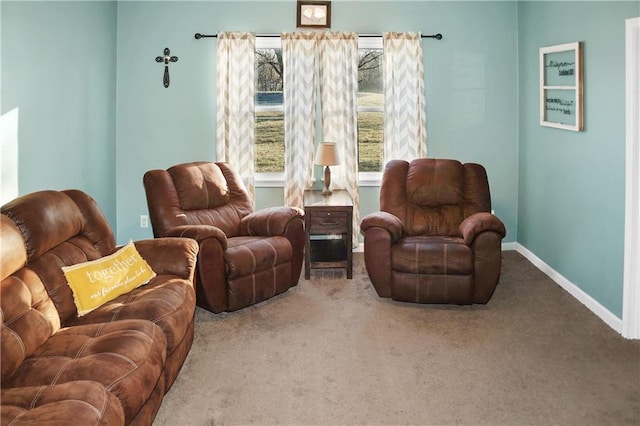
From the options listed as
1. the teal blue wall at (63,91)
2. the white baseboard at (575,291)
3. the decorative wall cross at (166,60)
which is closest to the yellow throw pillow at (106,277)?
the teal blue wall at (63,91)

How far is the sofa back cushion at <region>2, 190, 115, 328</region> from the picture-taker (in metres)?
3.01

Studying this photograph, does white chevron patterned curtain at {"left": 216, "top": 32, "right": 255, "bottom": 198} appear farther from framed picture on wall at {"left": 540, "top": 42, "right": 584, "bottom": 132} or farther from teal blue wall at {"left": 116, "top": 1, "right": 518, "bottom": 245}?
framed picture on wall at {"left": 540, "top": 42, "right": 584, "bottom": 132}

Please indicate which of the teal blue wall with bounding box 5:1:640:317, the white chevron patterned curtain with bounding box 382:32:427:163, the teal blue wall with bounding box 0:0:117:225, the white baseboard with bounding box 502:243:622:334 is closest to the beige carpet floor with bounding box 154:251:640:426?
the white baseboard with bounding box 502:243:622:334

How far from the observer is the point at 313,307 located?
462 centimetres

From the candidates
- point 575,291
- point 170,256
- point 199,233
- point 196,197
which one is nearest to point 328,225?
point 196,197

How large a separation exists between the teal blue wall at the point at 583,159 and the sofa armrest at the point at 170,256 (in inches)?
106

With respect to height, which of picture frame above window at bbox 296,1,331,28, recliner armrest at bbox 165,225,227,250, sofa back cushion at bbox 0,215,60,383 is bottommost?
sofa back cushion at bbox 0,215,60,383

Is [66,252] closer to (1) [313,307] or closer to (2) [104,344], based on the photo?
(2) [104,344]

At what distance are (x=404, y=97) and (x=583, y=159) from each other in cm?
184

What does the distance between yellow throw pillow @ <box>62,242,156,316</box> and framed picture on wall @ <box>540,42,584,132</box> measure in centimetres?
320

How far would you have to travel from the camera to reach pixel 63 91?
480 centimetres

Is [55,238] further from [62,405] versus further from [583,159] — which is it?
[583,159]

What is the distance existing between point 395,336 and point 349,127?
8.11 feet

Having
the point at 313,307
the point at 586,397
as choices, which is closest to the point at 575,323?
the point at 586,397
